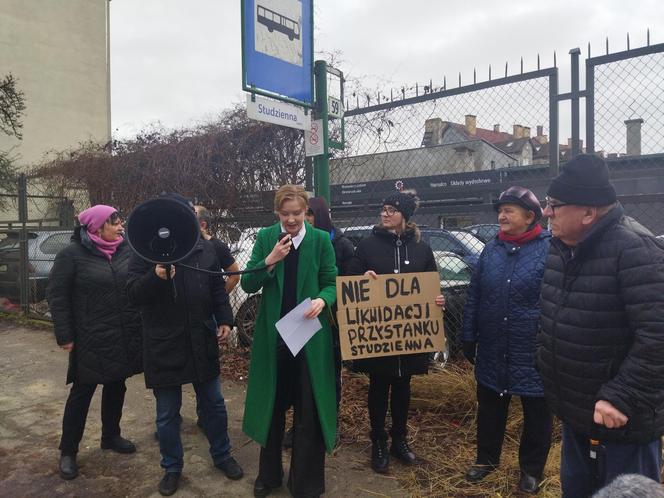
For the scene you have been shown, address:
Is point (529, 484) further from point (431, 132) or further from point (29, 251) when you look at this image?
point (29, 251)

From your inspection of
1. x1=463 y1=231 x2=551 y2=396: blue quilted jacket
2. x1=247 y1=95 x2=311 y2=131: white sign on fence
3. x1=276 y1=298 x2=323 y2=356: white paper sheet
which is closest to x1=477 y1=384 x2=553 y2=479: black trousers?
x1=463 y1=231 x2=551 y2=396: blue quilted jacket

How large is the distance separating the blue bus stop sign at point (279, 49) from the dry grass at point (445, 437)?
8.87 ft

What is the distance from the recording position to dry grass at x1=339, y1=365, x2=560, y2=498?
3.19 m

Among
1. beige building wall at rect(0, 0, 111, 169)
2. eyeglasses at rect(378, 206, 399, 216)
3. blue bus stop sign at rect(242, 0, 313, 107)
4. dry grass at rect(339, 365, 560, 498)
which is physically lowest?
dry grass at rect(339, 365, 560, 498)

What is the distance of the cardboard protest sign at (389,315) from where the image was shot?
3410 millimetres

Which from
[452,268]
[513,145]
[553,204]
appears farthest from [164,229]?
[452,268]

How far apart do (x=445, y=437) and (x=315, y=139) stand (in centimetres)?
270

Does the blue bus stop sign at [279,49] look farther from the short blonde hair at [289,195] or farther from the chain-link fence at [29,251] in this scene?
the chain-link fence at [29,251]

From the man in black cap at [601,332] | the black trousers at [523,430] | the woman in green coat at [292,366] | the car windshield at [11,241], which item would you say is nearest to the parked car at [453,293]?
the black trousers at [523,430]

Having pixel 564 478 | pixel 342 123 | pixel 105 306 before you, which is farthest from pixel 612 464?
pixel 342 123

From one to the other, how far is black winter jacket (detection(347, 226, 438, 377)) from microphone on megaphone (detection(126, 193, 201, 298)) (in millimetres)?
1274

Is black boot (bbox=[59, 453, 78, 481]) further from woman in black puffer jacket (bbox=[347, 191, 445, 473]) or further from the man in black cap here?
the man in black cap

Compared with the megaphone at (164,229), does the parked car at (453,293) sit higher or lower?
lower

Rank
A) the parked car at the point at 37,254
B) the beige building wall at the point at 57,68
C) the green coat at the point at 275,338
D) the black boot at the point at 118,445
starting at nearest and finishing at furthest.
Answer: the green coat at the point at 275,338, the black boot at the point at 118,445, the parked car at the point at 37,254, the beige building wall at the point at 57,68
